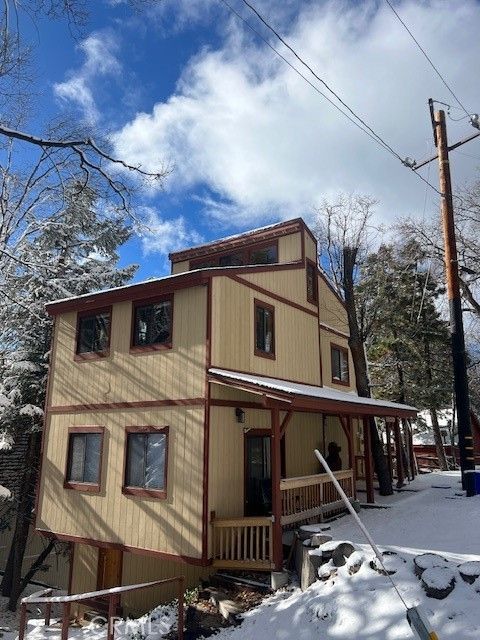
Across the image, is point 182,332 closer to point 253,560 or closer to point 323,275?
point 253,560

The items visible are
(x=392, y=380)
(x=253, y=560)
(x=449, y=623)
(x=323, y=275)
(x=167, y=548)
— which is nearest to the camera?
(x=449, y=623)

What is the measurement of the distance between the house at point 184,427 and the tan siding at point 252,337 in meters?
0.05

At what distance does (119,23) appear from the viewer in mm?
7348

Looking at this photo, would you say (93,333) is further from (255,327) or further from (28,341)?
(28,341)

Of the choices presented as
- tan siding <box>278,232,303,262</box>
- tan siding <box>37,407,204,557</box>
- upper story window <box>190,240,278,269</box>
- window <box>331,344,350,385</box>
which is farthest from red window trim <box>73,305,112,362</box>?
window <box>331,344,350,385</box>

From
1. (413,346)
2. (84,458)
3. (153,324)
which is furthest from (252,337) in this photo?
(413,346)

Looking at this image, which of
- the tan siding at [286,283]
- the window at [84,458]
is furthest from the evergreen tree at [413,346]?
the window at [84,458]

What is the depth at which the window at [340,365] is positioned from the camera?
1708cm

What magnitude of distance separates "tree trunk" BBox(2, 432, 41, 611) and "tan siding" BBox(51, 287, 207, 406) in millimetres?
4916

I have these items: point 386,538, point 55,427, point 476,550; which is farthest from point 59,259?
point 476,550

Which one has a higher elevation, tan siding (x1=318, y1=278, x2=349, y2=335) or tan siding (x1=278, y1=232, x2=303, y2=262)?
tan siding (x1=278, y1=232, x2=303, y2=262)

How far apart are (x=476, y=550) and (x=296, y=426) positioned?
6996 mm

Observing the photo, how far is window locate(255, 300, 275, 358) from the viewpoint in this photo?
40.0ft

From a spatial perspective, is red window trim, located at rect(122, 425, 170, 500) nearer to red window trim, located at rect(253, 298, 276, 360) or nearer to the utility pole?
red window trim, located at rect(253, 298, 276, 360)
